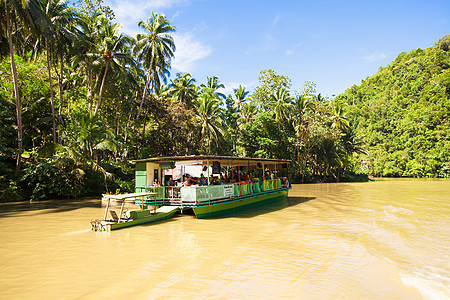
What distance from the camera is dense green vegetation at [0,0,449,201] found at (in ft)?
63.2

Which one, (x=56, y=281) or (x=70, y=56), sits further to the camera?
(x=70, y=56)

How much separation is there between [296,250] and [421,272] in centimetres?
295

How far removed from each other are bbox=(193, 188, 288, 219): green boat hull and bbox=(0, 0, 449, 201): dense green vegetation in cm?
1033

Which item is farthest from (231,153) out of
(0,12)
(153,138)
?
(0,12)

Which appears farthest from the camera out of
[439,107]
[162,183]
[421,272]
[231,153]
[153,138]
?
[439,107]

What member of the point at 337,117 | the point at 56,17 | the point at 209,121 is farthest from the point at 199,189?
the point at 337,117

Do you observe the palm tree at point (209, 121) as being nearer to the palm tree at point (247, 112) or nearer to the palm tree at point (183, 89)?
the palm tree at point (183, 89)

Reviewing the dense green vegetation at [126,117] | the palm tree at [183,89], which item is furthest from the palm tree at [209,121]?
the palm tree at [183,89]

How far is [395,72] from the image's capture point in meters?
72.2

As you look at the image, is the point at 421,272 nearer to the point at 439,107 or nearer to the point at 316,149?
the point at 316,149

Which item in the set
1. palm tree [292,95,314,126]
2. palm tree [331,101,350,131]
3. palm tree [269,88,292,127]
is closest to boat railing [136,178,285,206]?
palm tree [269,88,292,127]

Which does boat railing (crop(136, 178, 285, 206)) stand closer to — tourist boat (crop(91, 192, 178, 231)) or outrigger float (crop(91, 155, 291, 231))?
outrigger float (crop(91, 155, 291, 231))

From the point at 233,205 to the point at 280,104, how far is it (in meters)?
25.3

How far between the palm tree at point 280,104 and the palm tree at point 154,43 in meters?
15.3
